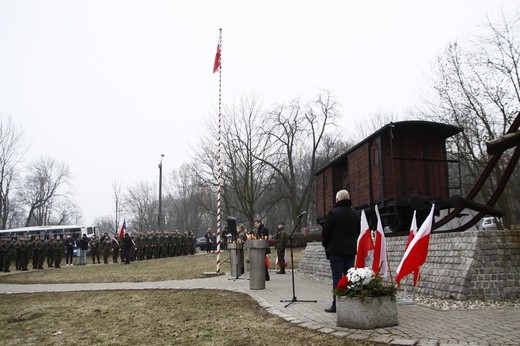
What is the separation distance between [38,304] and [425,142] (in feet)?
44.5

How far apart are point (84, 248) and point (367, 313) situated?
24.8m

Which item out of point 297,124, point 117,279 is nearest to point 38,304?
point 117,279

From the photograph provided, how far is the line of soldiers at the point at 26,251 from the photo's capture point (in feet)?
84.0

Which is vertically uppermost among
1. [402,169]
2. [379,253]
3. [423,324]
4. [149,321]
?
[402,169]

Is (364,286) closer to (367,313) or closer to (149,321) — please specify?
(367,313)

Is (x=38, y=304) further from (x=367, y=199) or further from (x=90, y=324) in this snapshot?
(x=367, y=199)

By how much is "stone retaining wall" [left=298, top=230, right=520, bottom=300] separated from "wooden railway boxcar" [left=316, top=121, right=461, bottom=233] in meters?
5.44

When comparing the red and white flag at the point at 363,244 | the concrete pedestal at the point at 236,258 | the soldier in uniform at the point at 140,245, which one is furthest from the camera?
the soldier in uniform at the point at 140,245

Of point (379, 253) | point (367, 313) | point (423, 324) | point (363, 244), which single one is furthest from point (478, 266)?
point (367, 313)

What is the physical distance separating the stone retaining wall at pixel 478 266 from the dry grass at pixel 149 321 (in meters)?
3.70

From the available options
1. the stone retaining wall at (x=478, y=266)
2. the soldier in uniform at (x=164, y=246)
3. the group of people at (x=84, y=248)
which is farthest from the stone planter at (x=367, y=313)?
the soldier in uniform at (x=164, y=246)

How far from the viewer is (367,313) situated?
6625 mm

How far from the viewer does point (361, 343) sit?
5.80m

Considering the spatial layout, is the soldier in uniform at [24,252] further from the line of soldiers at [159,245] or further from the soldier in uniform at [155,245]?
the soldier in uniform at [155,245]
